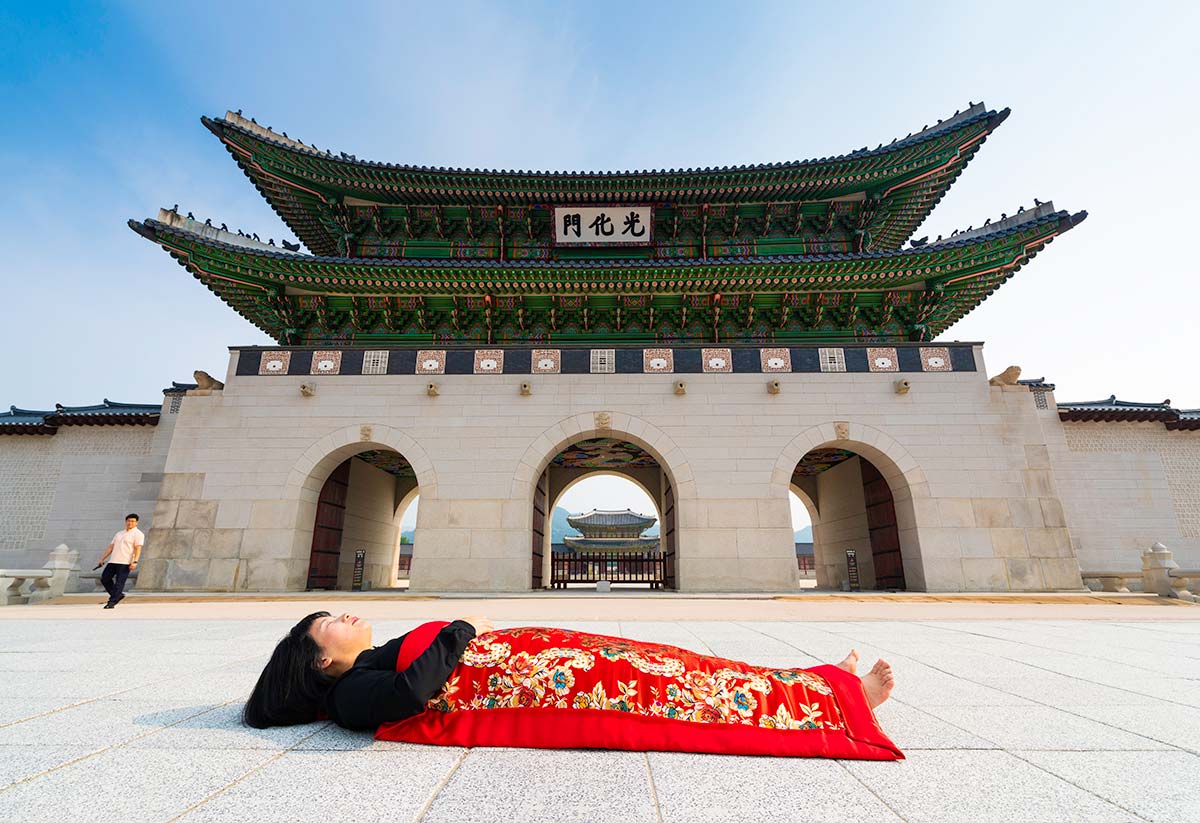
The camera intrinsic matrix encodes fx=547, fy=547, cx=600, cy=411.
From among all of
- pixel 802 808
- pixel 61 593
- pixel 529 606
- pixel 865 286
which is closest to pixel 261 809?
pixel 802 808

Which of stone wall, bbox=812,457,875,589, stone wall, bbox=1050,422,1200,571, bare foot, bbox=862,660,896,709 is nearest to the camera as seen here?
bare foot, bbox=862,660,896,709

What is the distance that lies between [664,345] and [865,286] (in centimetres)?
461

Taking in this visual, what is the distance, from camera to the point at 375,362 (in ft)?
41.0

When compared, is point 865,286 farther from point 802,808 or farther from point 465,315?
point 802,808

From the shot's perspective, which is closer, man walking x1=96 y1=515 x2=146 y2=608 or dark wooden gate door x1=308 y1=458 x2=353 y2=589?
man walking x1=96 y1=515 x2=146 y2=608

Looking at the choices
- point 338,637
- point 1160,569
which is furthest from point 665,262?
point 338,637

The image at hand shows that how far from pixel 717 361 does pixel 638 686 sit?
1083 centimetres

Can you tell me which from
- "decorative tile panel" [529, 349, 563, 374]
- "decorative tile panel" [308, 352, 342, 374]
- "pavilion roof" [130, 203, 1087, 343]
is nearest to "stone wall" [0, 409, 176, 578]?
"decorative tile panel" [308, 352, 342, 374]

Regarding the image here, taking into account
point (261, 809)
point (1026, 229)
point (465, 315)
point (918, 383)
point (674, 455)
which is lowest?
point (261, 809)

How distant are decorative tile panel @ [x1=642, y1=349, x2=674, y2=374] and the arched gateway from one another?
0.05 meters

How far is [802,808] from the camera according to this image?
61.0 inches

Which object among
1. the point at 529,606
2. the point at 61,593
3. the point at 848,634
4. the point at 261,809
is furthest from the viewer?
the point at 61,593

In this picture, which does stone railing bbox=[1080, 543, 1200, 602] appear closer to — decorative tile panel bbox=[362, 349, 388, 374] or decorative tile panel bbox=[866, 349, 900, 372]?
decorative tile panel bbox=[866, 349, 900, 372]

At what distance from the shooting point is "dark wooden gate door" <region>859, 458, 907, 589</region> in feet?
40.6
